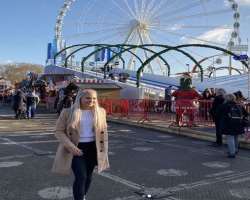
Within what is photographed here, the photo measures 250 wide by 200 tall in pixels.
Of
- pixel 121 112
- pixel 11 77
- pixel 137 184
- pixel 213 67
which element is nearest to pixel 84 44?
pixel 213 67

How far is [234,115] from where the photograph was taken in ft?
31.9

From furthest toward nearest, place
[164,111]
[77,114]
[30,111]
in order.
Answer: [30,111] < [164,111] < [77,114]

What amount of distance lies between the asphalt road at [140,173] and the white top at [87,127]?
130 centimetres

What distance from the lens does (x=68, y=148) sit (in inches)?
185

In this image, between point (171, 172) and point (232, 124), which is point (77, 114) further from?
point (232, 124)

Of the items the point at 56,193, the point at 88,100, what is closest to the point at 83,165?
the point at 88,100

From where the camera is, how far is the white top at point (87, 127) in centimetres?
488

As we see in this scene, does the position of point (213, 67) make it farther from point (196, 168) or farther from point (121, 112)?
point (196, 168)

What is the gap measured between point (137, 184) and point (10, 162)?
305 cm

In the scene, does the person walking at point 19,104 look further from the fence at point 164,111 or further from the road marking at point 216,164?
the road marking at point 216,164

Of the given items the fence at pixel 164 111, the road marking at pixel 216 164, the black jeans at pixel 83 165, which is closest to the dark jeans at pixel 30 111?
the fence at pixel 164 111

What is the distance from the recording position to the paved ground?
6125mm

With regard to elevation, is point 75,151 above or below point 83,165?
above

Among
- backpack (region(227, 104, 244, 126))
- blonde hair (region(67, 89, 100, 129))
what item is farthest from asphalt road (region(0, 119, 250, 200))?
blonde hair (region(67, 89, 100, 129))
